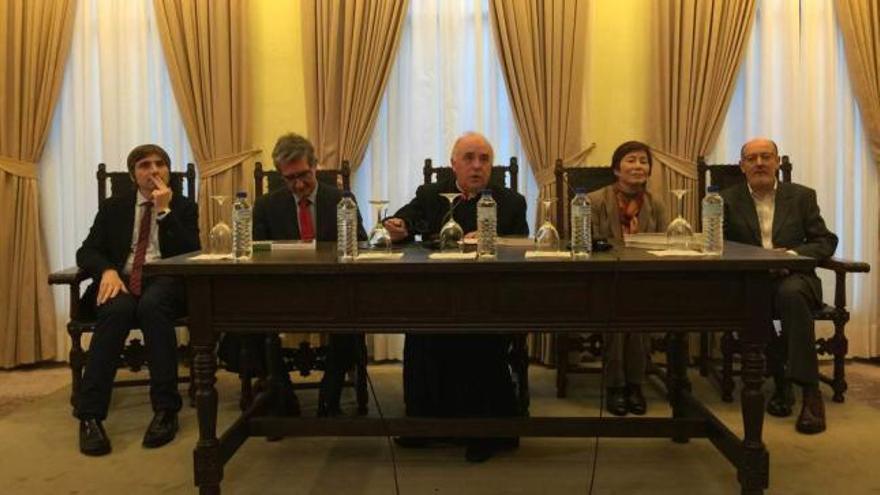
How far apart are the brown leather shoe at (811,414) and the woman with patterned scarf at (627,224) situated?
0.60 meters

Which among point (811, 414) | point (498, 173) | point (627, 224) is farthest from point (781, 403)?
point (498, 173)

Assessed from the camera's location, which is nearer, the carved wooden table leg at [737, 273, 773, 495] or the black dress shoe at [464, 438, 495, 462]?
the carved wooden table leg at [737, 273, 773, 495]

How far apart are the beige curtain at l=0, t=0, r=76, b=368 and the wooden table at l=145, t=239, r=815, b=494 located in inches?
90.5

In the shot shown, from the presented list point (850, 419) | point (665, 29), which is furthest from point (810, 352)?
point (665, 29)

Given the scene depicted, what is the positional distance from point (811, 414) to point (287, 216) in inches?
86.1

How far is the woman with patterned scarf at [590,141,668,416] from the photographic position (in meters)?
3.12

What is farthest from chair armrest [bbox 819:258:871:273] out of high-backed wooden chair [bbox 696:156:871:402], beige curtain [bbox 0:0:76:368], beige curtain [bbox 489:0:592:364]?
beige curtain [bbox 0:0:76:368]

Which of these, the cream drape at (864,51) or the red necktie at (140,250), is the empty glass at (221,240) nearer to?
the red necktie at (140,250)

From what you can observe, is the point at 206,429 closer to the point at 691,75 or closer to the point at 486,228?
the point at 486,228

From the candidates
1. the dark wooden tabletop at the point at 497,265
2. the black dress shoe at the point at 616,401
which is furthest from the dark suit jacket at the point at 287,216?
the black dress shoe at the point at 616,401

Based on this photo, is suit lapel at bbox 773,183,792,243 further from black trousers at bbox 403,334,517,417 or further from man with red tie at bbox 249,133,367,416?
man with red tie at bbox 249,133,367,416

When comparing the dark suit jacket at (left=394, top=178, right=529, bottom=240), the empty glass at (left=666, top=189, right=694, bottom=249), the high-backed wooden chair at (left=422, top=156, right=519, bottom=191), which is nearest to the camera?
the empty glass at (left=666, top=189, right=694, bottom=249)

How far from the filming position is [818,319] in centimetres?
305

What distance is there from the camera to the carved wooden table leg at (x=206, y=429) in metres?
2.21
